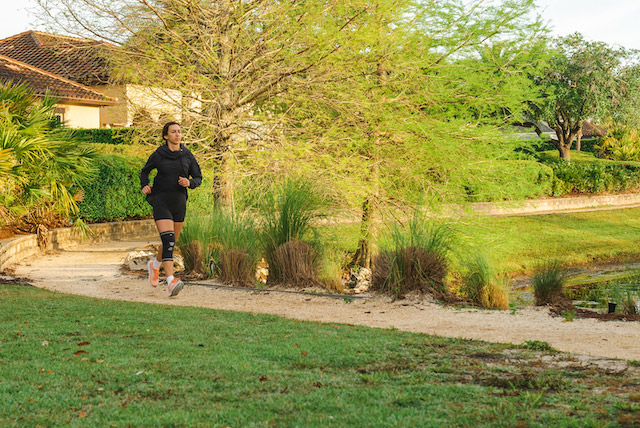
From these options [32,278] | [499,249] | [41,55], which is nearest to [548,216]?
[499,249]

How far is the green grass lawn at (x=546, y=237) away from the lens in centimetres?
1498

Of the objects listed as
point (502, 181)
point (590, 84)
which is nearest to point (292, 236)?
point (502, 181)

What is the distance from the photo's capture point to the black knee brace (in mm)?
9422

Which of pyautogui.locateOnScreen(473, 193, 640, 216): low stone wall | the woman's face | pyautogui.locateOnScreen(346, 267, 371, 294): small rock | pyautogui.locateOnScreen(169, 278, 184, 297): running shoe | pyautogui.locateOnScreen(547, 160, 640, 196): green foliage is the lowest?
pyautogui.locateOnScreen(346, 267, 371, 294): small rock

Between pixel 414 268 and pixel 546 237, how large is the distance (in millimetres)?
17724

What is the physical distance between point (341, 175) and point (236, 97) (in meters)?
2.78

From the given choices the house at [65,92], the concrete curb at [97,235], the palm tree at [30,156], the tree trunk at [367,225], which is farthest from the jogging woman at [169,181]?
the house at [65,92]

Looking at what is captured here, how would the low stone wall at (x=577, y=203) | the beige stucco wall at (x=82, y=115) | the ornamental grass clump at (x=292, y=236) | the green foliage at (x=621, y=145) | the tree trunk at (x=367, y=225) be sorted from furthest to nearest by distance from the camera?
the green foliage at (x=621, y=145)
the low stone wall at (x=577, y=203)
the beige stucco wall at (x=82, y=115)
the tree trunk at (x=367, y=225)
the ornamental grass clump at (x=292, y=236)

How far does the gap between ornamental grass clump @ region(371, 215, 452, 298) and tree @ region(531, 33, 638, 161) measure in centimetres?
3698

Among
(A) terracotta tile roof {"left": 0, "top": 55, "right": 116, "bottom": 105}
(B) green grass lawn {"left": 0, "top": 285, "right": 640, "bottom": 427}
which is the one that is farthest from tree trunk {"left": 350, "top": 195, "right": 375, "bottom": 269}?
(A) terracotta tile roof {"left": 0, "top": 55, "right": 116, "bottom": 105}

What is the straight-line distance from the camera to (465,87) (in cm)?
1567

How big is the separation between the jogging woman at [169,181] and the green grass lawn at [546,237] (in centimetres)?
310

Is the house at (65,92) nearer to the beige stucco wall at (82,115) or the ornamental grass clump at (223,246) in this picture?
the beige stucco wall at (82,115)

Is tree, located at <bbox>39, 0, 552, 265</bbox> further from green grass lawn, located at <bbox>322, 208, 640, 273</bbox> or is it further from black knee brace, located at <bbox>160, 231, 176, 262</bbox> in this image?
black knee brace, located at <bbox>160, 231, 176, 262</bbox>
